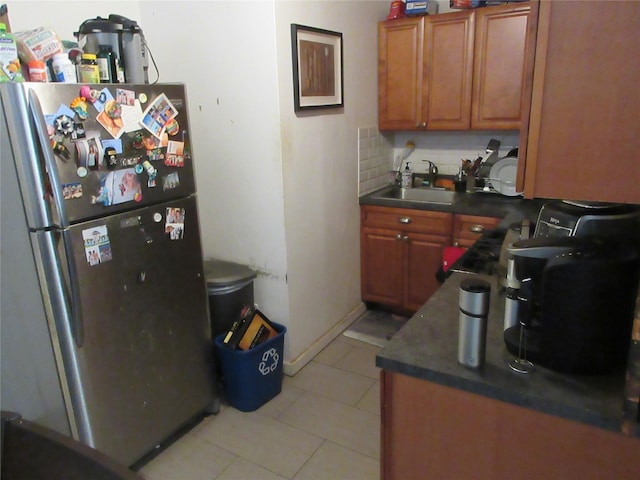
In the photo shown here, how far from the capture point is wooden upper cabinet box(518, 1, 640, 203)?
0.89m

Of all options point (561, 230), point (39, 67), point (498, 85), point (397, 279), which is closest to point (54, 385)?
point (39, 67)

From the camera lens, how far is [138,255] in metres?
1.89

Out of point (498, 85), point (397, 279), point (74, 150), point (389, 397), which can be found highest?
point (498, 85)

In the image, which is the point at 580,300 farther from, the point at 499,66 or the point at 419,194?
the point at 419,194

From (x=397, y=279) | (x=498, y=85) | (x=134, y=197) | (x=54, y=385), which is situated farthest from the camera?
(x=397, y=279)

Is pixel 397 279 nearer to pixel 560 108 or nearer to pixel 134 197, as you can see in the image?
pixel 134 197

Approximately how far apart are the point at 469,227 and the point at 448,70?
1025mm

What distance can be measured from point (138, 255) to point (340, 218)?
1.48m

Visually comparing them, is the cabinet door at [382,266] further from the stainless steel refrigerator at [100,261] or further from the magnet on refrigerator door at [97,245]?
the magnet on refrigerator door at [97,245]

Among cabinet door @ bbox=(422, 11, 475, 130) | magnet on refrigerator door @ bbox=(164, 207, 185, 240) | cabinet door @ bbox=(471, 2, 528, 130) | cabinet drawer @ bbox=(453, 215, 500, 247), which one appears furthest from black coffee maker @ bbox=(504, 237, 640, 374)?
cabinet door @ bbox=(422, 11, 475, 130)

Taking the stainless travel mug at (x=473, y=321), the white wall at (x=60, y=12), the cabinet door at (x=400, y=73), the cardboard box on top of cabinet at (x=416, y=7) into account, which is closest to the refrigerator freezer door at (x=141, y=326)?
the white wall at (x=60, y=12)

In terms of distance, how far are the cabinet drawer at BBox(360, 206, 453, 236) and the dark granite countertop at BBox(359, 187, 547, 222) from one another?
4cm

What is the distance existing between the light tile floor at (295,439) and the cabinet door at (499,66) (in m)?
A: 1.76

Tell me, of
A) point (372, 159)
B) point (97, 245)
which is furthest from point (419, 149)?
point (97, 245)
